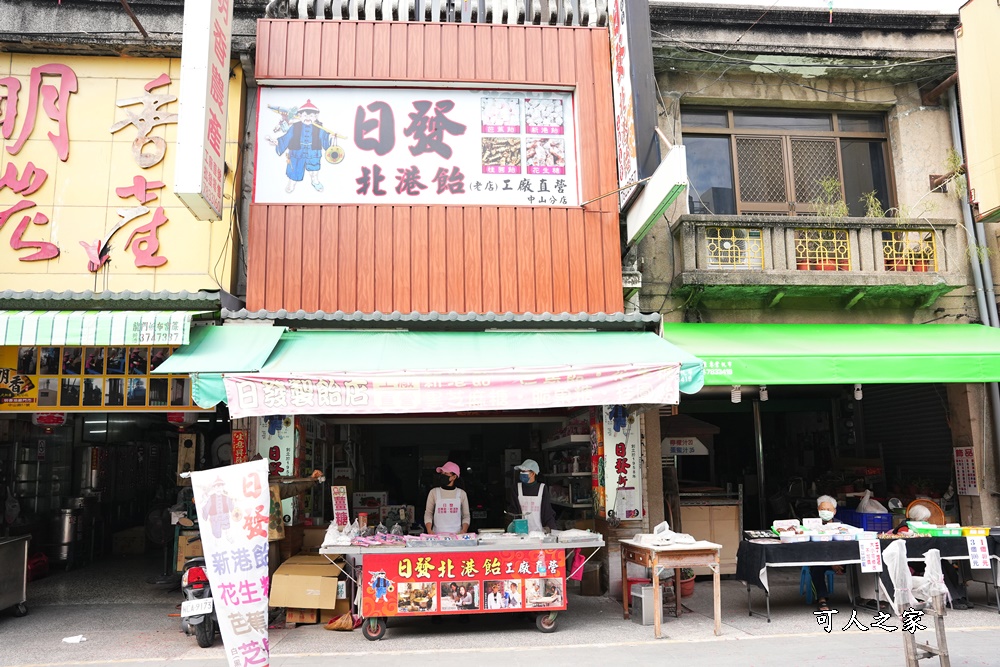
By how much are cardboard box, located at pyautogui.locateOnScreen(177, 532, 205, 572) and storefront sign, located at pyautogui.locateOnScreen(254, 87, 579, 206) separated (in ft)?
15.0

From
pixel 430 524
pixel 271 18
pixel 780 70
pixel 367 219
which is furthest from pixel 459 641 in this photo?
pixel 780 70

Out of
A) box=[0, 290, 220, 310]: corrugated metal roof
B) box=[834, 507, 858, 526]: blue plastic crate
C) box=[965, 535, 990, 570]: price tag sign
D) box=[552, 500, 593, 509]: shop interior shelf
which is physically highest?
box=[0, 290, 220, 310]: corrugated metal roof

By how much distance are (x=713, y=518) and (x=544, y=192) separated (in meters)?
5.81

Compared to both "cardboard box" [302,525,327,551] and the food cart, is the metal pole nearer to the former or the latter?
the food cart

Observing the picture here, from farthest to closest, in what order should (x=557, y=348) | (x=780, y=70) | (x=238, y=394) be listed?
(x=780, y=70) < (x=557, y=348) < (x=238, y=394)

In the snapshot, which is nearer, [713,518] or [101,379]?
[101,379]

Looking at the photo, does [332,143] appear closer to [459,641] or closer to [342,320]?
[342,320]

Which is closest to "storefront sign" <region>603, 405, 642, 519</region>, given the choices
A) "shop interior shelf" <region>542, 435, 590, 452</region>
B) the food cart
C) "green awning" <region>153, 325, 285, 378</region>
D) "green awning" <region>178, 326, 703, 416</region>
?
"shop interior shelf" <region>542, 435, 590, 452</region>

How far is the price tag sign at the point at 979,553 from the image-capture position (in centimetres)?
916

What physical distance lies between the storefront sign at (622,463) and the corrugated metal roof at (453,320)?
1.29 meters

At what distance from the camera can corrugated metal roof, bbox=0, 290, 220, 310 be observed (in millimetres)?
8734

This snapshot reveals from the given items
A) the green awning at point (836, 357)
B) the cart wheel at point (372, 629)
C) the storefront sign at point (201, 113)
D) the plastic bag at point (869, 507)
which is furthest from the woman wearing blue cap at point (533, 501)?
the storefront sign at point (201, 113)

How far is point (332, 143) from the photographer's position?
10.6 metres

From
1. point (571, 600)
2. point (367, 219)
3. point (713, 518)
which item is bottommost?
point (571, 600)
